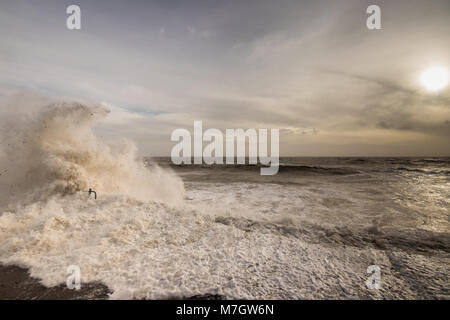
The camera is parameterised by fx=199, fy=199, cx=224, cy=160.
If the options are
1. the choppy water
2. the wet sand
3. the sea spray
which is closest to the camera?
the wet sand

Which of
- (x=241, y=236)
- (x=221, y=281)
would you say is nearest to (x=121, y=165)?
(x=241, y=236)

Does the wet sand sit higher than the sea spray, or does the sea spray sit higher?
the sea spray

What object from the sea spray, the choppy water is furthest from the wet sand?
the sea spray

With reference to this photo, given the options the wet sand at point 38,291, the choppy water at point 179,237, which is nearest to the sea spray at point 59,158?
the choppy water at point 179,237

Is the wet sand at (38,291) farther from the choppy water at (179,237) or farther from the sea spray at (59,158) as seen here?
the sea spray at (59,158)

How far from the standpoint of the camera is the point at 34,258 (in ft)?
12.1

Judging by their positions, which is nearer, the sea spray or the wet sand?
the wet sand

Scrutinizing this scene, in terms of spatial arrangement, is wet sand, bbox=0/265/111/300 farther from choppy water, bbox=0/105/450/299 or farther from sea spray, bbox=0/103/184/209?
sea spray, bbox=0/103/184/209

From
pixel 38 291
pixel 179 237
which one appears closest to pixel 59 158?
pixel 38 291

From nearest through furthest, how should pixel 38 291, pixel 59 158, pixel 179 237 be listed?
pixel 38 291 < pixel 179 237 < pixel 59 158

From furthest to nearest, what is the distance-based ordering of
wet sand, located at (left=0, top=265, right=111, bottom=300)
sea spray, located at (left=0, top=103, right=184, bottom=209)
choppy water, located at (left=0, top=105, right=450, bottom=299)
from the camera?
sea spray, located at (left=0, top=103, right=184, bottom=209), choppy water, located at (left=0, top=105, right=450, bottom=299), wet sand, located at (left=0, top=265, right=111, bottom=300)

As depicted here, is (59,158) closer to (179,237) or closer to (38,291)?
(38,291)
